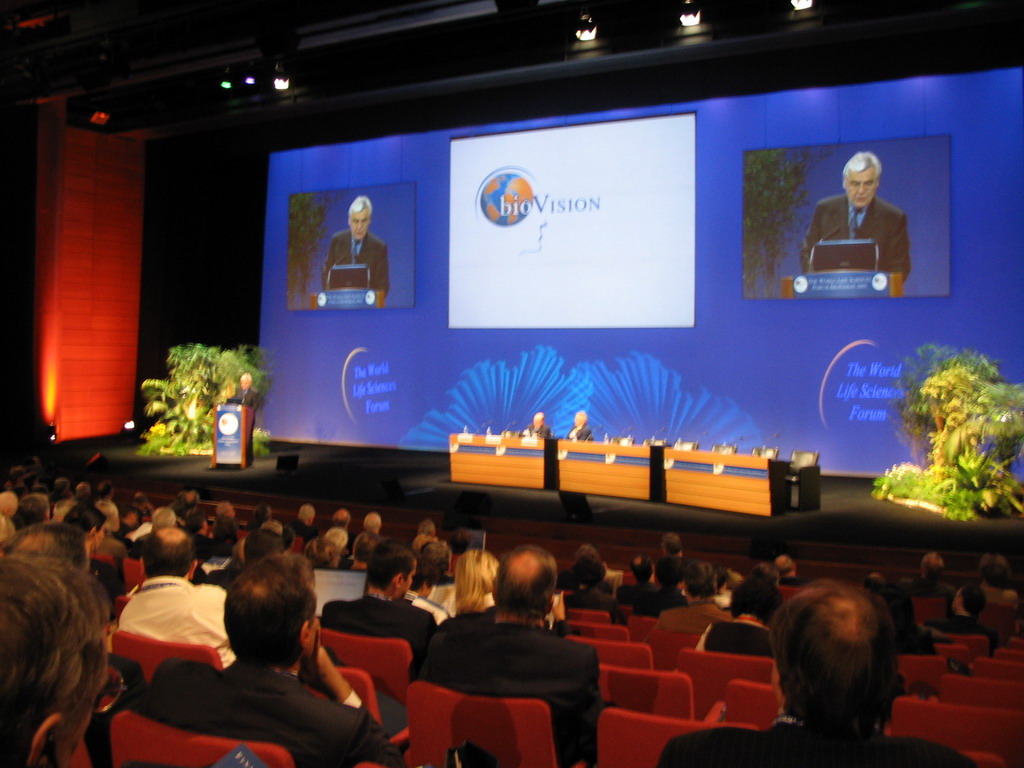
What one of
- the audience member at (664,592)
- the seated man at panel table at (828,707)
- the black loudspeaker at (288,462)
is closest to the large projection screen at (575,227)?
the black loudspeaker at (288,462)

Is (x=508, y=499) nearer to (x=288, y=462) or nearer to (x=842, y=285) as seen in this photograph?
(x=288, y=462)

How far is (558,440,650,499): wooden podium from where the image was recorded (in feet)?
27.1

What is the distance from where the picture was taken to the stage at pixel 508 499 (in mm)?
6543

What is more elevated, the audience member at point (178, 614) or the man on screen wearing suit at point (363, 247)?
the man on screen wearing suit at point (363, 247)

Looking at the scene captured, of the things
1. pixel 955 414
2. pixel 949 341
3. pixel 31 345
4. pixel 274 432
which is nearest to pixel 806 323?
pixel 949 341

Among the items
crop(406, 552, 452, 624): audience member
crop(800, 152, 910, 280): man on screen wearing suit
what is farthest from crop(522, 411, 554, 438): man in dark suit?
crop(406, 552, 452, 624): audience member

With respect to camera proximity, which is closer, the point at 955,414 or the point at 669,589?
the point at 669,589

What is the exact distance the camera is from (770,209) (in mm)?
9453

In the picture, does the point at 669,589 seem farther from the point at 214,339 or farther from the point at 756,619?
the point at 214,339

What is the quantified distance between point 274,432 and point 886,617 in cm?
1238

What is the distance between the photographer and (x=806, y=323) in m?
9.36

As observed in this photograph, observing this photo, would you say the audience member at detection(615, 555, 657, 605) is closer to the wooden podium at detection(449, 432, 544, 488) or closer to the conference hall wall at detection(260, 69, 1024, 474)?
the wooden podium at detection(449, 432, 544, 488)

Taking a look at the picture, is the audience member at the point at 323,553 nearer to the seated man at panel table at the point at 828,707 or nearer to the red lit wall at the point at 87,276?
the seated man at panel table at the point at 828,707

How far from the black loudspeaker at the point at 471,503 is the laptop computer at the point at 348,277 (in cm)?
539
